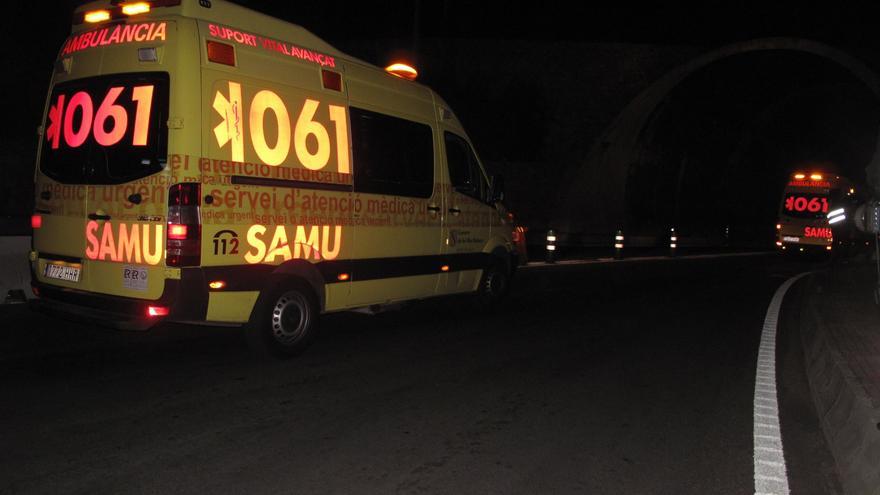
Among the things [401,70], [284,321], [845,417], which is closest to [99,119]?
[284,321]

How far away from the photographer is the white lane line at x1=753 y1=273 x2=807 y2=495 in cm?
391

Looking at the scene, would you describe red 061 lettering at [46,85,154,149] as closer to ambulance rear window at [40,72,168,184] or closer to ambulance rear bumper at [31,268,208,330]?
ambulance rear window at [40,72,168,184]

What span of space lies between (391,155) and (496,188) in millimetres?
2412

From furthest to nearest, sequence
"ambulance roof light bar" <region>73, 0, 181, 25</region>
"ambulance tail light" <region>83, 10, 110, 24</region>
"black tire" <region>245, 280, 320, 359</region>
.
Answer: "black tire" <region>245, 280, 320, 359</region> < "ambulance tail light" <region>83, 10, 110, 24</region> < "ambulance roof light bar" <region>73, 0, 181, 25</region>

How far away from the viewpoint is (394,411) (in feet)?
16.8

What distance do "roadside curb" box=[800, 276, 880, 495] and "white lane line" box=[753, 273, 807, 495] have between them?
0.97 ft

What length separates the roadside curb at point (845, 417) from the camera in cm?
375

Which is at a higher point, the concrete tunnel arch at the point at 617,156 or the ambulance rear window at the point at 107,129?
the concrete tunnel arch at the point at 617,156

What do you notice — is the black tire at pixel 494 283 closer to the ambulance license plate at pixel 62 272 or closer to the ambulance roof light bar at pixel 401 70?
the ambulance roof light bar at pixel 401 70

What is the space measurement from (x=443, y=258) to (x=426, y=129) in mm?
1544

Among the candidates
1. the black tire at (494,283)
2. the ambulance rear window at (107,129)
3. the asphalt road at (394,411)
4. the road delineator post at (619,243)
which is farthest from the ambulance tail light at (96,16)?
the road delineator post at (619,243)

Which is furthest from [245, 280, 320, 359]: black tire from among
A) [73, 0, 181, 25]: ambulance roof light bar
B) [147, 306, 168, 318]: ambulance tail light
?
[73, 0, 181, 25]: ambulance roof light bar

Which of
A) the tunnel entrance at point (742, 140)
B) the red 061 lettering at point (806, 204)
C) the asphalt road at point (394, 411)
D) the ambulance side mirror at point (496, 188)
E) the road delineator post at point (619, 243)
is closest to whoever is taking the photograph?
the asphalt road at point (394, 411)

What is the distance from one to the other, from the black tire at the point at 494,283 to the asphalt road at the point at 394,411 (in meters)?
1.02
